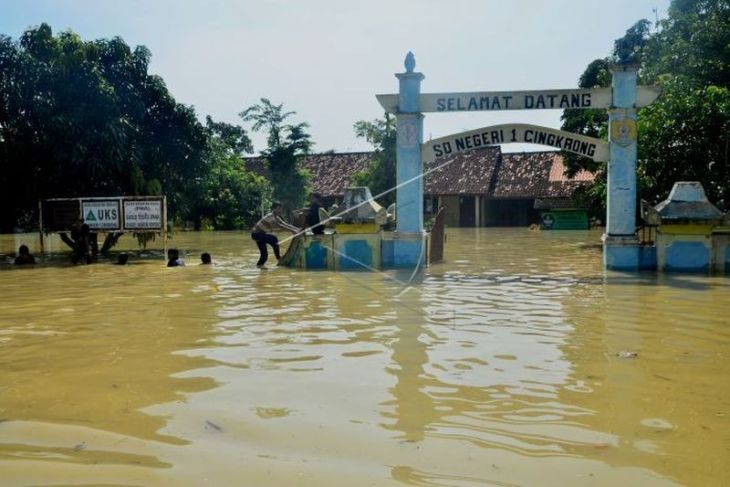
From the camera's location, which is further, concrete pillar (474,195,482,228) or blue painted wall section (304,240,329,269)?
concrete pillar (474,195,482,228)

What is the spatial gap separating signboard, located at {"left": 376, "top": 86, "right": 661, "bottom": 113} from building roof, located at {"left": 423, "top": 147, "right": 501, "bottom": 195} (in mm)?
27422

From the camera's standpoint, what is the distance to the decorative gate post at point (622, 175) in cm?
1334

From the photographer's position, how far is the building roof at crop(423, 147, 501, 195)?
4216 cm

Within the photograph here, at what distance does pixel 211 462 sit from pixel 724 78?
21559 mm

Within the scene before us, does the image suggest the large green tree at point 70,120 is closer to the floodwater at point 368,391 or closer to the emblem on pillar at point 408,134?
the emblem on pillar at point 408,134

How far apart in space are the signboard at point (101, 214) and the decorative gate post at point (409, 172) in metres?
7.77

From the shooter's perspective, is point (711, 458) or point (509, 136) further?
point (509, 136)

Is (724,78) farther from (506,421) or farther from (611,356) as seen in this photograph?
(506,421)

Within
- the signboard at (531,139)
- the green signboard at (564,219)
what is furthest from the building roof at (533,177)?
the signboard at (531,139)

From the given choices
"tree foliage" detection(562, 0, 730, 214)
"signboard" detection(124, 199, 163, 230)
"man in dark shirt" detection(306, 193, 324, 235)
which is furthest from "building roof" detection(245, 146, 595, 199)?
"man in dark shirt" detection(306, 193, 324, 235)

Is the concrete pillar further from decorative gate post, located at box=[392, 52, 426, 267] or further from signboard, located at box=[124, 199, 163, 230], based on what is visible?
decorative gate post, located at box=[392, 52, 426, 267]

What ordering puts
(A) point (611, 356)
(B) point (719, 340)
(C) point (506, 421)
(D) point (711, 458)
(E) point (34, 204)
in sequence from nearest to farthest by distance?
(D) point (711, 458), (C) point (506, 421), (A) point (611, 356), (B) point (719, 340), (E) point (34, 204)

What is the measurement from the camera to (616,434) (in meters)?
3.83

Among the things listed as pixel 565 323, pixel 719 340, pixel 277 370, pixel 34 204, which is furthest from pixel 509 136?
pixel 34 204
